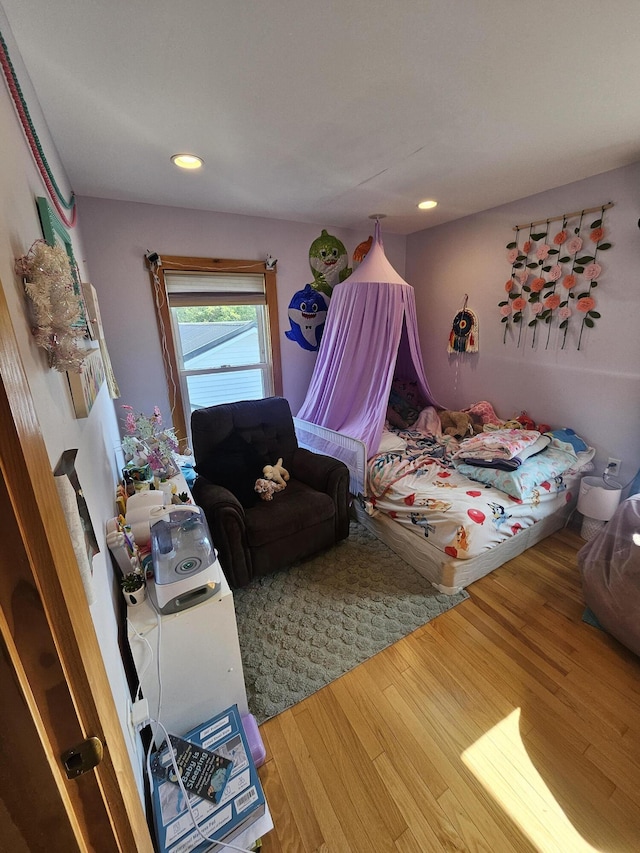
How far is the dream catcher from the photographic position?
3.12 m

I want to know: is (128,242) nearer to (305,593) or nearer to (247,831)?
(305,593)

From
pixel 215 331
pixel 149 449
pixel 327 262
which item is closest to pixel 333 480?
pixel 149 449

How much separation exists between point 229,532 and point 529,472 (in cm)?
186

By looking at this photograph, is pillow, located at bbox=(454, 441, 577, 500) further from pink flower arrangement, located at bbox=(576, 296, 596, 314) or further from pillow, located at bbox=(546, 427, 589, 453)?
pink flower arrangement, located at bbox=(576, 296, 596, 314)

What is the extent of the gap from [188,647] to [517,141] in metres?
2.70

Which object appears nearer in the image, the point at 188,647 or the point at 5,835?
the point at 5,835

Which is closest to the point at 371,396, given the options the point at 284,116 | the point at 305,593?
the point at 305,593

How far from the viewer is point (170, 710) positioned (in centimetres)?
120

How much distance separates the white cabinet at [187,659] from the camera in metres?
1.14

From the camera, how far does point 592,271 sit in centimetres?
231

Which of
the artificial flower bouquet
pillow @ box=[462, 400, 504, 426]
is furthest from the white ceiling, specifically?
pillow @ box=[462, 400, 504, 426]

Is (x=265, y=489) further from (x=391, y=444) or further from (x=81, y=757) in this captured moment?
(x=81, y=757)

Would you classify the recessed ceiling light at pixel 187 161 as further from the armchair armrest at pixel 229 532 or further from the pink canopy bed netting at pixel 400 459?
the armchair armrest at pixel 229 532

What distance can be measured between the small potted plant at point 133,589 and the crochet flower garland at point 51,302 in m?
0.77
